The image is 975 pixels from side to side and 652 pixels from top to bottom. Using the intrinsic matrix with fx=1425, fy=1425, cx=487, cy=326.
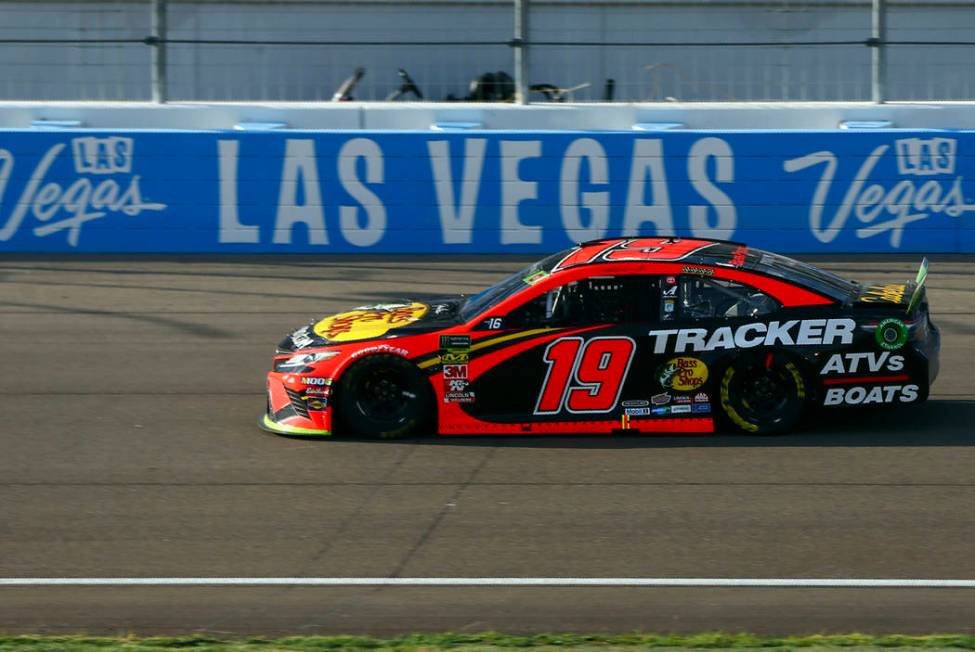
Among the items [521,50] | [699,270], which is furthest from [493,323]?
[521,50]

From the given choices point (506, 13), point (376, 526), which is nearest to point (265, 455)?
point (376, 526)

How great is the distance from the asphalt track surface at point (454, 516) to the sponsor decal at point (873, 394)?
292 millimetres

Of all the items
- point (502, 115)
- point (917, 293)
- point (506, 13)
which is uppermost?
point (506, 13)

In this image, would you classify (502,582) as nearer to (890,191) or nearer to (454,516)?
(454,516)

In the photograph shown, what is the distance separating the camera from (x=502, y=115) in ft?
62.0

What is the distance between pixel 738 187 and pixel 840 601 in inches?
463

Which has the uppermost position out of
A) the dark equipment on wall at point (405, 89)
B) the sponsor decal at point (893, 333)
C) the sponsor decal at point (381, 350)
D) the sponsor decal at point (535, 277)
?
the dark equipment on wall at point (405, 89)

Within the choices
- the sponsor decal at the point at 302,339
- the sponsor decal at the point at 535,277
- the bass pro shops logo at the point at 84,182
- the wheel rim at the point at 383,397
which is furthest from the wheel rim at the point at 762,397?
the bass pro shops logo at the point at 84,182

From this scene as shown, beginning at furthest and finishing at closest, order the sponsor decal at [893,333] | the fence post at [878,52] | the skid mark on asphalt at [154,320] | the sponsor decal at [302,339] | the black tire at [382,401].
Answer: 1. the fence post at [878,52]
2. the skid mark on asphalt at [154,320]
3. the sponsor decal at [302,339]
4. the black tire at [382,401]
5. the sponsor decal at [893,333]

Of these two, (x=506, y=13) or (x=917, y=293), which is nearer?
(x=917, y=293)

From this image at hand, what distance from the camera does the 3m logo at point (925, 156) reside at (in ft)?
57.4

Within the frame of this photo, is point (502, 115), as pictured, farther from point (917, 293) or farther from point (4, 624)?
point (4, 624)

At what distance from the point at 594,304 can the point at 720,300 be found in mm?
829

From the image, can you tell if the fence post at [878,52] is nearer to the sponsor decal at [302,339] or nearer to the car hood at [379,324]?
the car hood at [379,324]
